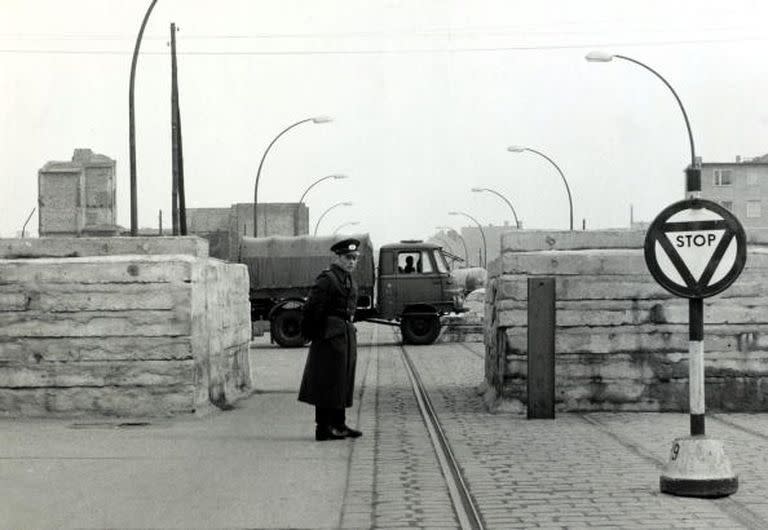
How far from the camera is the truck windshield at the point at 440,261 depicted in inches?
1296

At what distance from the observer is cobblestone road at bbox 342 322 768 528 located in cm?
723

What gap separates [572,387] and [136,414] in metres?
4.51

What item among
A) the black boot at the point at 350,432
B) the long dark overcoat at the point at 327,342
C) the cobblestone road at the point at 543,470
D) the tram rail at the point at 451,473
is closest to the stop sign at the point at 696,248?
the cobblestone road at the point at 543,470

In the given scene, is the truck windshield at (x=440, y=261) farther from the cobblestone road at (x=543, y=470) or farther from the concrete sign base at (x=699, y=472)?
the concrete sign base at (x=699, y=472)

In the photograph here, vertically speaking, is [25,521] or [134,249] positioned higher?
[134,249]

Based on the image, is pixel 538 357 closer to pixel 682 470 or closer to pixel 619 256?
pixel 619 256

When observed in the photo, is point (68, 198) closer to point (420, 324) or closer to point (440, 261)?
point (420, 324)

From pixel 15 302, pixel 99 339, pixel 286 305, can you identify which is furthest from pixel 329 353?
pixel 286 305

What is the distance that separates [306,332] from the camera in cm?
1127

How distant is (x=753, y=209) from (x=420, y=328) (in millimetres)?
78000

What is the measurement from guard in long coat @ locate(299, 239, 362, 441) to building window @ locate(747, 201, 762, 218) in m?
97.8

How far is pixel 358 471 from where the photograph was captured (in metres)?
9.16

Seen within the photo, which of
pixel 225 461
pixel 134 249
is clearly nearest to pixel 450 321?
pixel 134 249

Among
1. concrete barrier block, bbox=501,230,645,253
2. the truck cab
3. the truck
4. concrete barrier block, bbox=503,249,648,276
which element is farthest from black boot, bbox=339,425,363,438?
the truck cab
